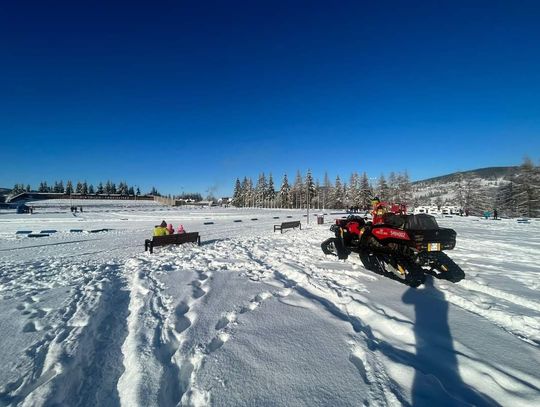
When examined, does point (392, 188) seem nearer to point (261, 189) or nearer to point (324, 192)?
point (324, 192)

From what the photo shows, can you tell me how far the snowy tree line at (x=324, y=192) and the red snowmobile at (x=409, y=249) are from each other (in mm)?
53391

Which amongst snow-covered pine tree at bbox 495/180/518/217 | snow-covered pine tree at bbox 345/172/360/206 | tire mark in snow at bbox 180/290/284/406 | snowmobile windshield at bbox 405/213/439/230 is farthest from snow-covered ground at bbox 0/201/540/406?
snow-covered pine tree at bbox 345/172/360/206

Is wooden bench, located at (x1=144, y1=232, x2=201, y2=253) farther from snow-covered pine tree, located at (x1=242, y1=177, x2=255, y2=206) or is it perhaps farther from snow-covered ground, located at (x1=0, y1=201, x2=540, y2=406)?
snow-covered pine tree, located at (x1=242, y1=177, x2=255, y2=206)

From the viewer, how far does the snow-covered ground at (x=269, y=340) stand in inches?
99.2

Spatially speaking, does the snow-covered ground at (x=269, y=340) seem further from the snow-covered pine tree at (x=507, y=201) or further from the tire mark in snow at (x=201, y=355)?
the snow-covered pine tree at (x=507, y=201)

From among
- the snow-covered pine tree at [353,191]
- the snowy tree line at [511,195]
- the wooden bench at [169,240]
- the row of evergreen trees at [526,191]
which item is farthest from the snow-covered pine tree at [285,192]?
the wooden bench at [169,240]

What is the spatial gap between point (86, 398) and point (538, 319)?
20.1ft

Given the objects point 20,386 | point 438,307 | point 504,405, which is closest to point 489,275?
point 438,307

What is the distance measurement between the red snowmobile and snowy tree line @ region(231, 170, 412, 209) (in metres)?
53.4

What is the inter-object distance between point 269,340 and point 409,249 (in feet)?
14.0

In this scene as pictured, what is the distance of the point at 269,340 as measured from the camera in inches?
134

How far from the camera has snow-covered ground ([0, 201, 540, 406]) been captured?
2.52m

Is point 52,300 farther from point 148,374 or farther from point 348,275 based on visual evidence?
point 348,275

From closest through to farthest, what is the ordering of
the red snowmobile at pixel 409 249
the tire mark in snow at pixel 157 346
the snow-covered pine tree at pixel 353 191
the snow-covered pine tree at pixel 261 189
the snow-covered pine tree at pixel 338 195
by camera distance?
the tire mark in snow at pixel 157 346 < the red snowmobile at pixel 409 249 < the snow-covered pine tree at pixel 353 191 < the snow-covered pine tree at pixel 338 195 < the snow-covered pine tree at pixel 261 189
